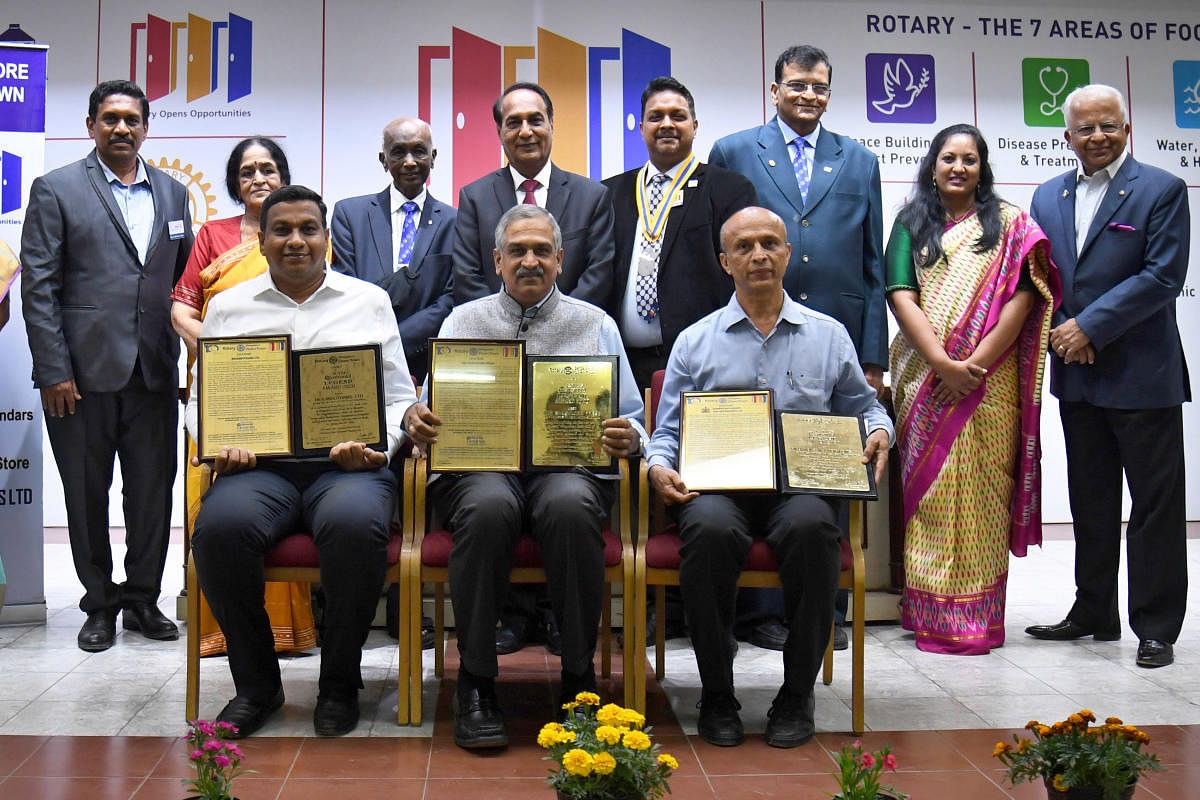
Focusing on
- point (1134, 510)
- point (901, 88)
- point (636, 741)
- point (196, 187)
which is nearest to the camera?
point (636, 741)

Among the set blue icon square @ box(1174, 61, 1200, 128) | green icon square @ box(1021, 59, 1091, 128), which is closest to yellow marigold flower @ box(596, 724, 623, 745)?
green icon square @ box(1021, 59, 1091, 128)

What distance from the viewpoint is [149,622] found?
405 cm

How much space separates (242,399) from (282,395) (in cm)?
11

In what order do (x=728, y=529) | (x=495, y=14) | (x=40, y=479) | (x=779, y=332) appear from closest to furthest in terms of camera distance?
(x=728, y=529) < (x=779, y=332) < (x=40, y=479) < (x=495, y=14)

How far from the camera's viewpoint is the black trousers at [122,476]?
403 cm

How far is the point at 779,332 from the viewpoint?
321 cm

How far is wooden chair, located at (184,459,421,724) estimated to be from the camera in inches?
115

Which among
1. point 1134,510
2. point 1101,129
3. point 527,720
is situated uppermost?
point 1101,129

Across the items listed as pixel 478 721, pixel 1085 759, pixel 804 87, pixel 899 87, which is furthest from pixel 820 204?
pixel 899 87

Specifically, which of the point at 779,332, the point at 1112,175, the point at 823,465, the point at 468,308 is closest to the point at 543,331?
the point at 468,308

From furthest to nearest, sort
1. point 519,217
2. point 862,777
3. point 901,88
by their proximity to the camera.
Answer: point 901,88, point 519,217, point 862,777

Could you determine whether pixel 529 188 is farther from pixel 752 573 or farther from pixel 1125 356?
pixel 1125 356

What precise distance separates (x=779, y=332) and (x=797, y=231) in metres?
0.81

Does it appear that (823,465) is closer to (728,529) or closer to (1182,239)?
(728,529)
